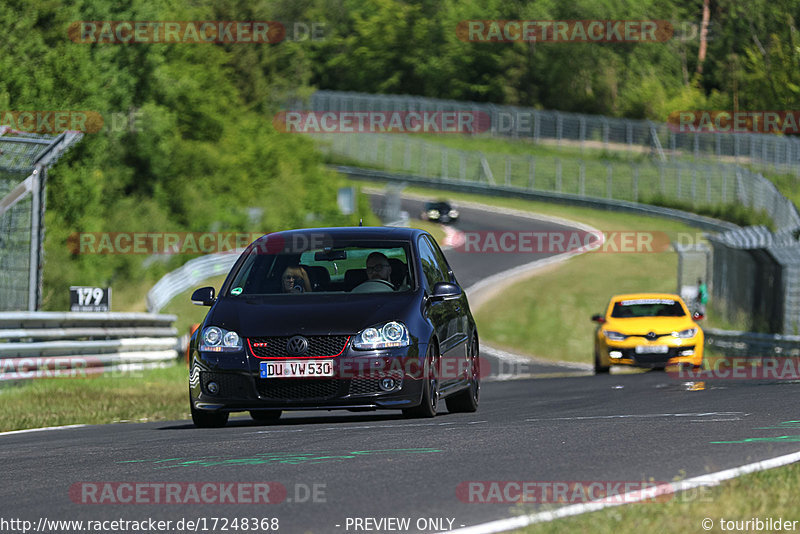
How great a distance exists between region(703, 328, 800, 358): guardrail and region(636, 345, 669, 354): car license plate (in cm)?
371

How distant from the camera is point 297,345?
38.0ft

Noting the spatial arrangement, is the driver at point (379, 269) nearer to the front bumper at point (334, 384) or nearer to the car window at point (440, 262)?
the front bumper at point (334, 384)

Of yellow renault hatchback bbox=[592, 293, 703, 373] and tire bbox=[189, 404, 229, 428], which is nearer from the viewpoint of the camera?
tire bbox=[189, 404, 229, 428]

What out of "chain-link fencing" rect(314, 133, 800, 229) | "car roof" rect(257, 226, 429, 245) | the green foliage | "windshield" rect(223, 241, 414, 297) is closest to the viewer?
"windshield" rect(223, 241, 414, 297)

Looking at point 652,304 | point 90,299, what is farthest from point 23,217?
point 652,304

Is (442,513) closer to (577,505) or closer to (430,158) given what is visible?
(577,505)

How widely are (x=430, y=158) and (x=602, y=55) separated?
2273cm

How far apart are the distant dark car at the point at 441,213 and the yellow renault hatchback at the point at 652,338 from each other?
4706 centimetres

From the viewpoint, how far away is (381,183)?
8981 centimetres

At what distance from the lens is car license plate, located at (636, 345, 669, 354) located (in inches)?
939

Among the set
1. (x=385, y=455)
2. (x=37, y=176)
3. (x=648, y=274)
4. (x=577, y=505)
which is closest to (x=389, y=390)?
(x=385, y=455)

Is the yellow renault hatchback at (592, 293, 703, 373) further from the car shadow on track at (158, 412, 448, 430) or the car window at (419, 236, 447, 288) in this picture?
the car window at (419, 236, 447, 288)

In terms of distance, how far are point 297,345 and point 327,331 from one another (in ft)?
0.86

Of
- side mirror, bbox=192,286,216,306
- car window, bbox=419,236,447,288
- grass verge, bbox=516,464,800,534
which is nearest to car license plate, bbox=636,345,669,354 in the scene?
car window, bbox=419,236,447,288
